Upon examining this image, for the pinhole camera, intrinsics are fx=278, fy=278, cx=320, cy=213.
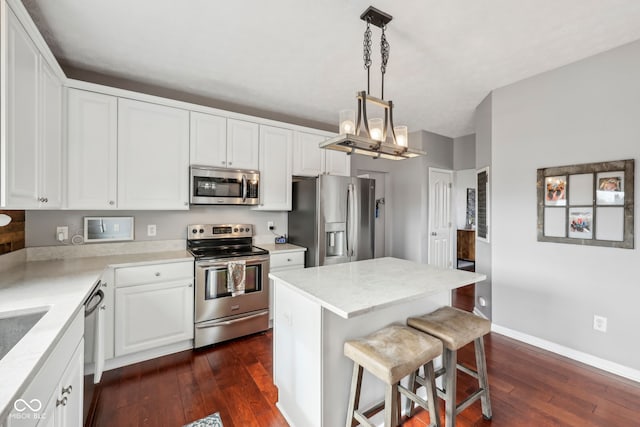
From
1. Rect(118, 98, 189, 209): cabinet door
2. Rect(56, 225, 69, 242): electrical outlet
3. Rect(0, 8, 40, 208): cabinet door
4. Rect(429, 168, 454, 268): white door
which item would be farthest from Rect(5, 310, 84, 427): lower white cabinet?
Rect(429, 168, 454, 268): white door

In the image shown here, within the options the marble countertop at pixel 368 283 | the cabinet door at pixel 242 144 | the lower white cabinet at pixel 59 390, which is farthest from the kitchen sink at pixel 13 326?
the cabinet door at pixel 242 144

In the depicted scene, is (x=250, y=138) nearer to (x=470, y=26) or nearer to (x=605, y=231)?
(x=470, y=26)

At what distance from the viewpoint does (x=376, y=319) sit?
5.50ft

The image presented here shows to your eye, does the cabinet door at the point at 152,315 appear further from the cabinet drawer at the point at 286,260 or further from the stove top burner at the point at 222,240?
the cabinet drawer at the point at 286,260

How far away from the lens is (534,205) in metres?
2.78

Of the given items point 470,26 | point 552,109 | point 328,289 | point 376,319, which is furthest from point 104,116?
point 552,109

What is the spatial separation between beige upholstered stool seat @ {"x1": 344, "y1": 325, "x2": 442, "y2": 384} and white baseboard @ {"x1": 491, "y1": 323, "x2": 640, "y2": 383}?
6.70 feet

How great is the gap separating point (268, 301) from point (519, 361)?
8.01 feet

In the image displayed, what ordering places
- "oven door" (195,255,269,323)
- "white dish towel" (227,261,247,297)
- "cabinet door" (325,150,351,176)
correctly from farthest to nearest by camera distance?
"cabinet door" (325,150,351,176)
"white dish towel" (227,261,247,297)
"oven door" (195,255,269,323)

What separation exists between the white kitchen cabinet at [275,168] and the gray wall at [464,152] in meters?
3.17

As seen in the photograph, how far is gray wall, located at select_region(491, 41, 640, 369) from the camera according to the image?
88.8 inches

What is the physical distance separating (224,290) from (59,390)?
164cm

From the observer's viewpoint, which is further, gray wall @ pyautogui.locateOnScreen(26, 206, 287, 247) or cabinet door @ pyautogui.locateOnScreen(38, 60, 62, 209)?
gray wall @ pyautogui.locateOnScreen(26, 206, 287, 247)

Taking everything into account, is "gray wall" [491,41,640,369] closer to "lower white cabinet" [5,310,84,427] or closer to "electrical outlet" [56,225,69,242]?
"lower white cabinet" [5,310,84,427]
